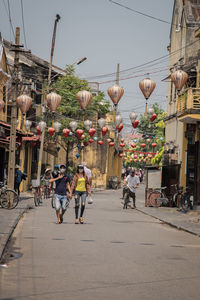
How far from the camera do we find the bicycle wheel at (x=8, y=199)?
22234 millimetres

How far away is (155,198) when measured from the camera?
28.9m

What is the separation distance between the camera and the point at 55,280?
306 inches

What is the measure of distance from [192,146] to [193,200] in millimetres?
3454

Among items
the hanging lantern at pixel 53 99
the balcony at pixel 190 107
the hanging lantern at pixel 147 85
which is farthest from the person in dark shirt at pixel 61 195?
the balcony at pixel 190 107

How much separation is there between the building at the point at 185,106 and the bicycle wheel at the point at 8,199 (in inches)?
341

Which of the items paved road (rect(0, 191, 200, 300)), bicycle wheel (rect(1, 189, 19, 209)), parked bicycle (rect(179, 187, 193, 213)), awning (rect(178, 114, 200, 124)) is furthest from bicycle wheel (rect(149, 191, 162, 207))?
paved road (rect(0, 191, 200, 300))

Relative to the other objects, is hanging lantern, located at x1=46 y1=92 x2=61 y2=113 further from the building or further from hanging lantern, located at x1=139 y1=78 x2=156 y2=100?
the building

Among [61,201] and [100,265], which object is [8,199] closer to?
[61,201]

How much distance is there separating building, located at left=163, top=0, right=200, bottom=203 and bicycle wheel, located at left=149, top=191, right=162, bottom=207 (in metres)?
1.13

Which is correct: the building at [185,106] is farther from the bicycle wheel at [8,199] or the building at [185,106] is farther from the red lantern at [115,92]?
the bicycle wheel at [8,199]

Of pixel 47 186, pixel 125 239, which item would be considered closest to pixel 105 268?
pixel 125 239

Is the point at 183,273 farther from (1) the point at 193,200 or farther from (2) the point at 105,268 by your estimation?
(1) the point at 193,200

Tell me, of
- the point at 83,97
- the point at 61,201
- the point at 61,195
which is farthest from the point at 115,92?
the point at 61,201

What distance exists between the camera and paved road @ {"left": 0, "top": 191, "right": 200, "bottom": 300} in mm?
7078
